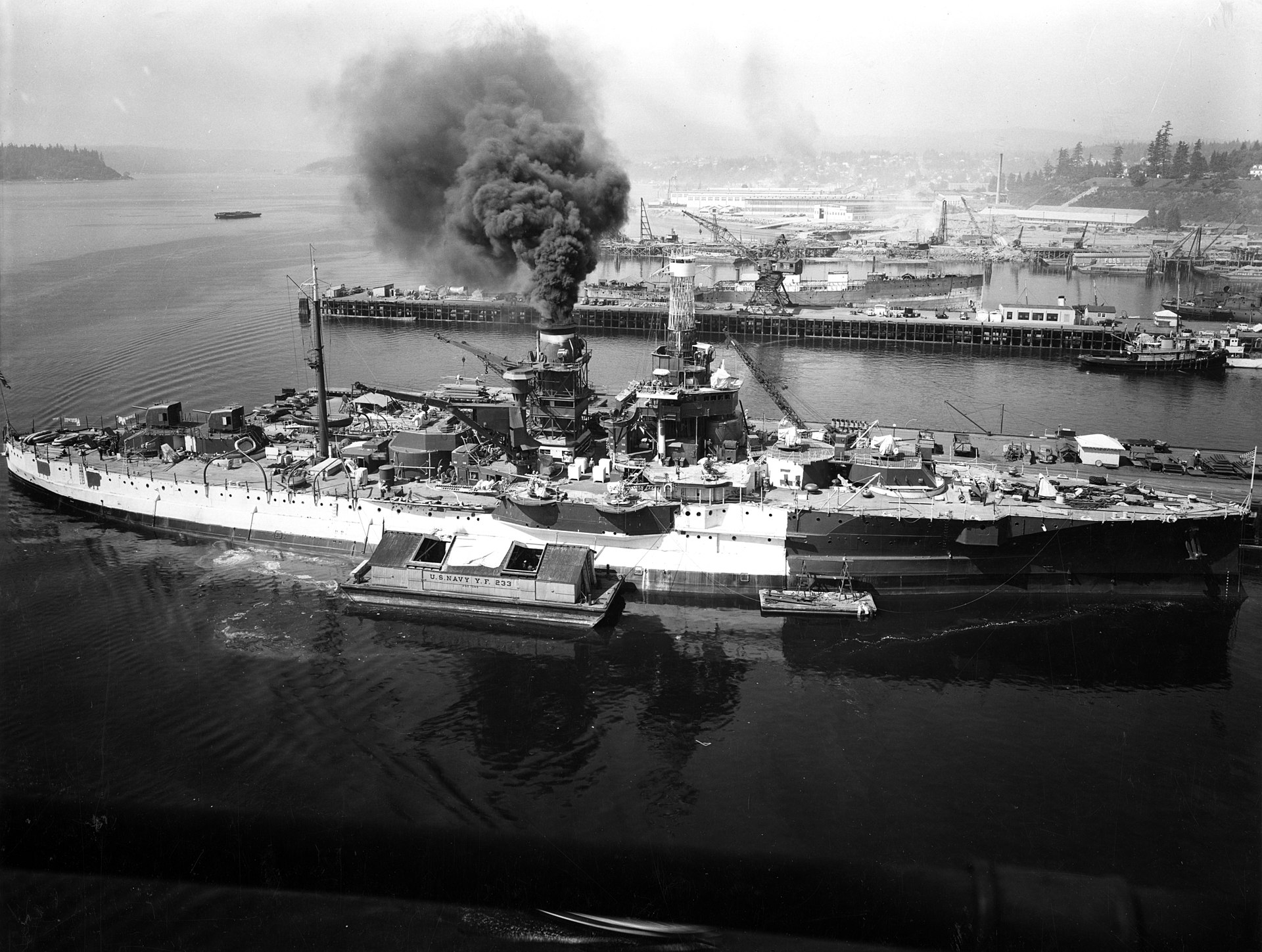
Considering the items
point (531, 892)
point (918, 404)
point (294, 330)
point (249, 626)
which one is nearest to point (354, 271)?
point (294, 330)

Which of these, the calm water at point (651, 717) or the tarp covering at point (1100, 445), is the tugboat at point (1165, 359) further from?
the calm water at point (651, 717)

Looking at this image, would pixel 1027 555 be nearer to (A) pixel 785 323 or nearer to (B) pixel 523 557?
(B) pixel 523 557

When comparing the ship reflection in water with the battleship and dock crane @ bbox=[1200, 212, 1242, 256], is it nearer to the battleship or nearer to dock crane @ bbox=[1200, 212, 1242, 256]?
the battleship

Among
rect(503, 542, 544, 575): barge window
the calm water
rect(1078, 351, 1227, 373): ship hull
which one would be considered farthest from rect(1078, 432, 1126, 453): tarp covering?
rect(1078, 351, 1227, 373): ship hull

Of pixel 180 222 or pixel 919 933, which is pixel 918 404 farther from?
pixel 180 222

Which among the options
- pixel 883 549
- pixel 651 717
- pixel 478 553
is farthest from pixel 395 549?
pixel 883 549

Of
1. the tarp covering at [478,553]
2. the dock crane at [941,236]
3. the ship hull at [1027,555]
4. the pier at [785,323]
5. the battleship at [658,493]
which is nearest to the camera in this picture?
the ship hull at [1027,555]

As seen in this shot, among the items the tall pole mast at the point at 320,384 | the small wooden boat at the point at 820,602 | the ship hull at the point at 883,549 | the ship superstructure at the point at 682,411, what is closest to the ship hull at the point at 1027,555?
the ship hull at the point at 883,549
